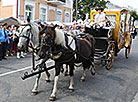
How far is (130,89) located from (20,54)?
714 cm

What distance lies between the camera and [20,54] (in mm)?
10414

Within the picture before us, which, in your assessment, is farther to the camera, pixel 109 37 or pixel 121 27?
pixel 121 27

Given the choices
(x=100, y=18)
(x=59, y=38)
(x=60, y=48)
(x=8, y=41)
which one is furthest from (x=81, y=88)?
(x=8, y=41)

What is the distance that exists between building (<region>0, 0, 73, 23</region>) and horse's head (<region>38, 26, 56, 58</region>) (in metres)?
12.7

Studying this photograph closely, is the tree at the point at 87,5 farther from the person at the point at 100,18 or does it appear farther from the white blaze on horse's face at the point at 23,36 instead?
the white blaze on horse's face at the point at 23,36

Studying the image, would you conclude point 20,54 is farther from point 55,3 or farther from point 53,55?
point 55,3

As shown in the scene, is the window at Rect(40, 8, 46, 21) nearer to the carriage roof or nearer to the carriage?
the carriage roof

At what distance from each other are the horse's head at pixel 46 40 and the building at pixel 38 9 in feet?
41.8

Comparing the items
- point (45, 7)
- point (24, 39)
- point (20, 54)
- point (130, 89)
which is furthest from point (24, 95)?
point (45, 7)

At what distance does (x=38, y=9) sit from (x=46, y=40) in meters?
15.5

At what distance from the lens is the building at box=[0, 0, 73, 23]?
1614 cm

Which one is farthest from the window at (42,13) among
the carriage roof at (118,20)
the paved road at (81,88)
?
the paved road at (81,88)

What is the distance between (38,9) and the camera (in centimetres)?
1852

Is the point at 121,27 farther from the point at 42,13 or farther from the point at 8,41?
the point at 42,13
